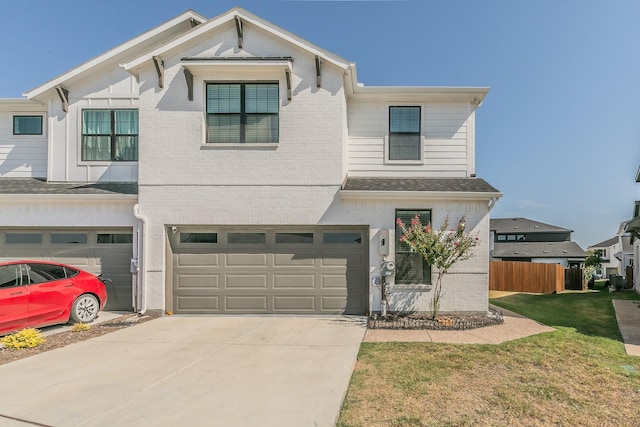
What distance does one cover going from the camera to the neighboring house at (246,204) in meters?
9.49

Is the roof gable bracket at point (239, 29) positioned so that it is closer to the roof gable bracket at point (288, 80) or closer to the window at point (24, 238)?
the roof gable bracket at point (288, 80)

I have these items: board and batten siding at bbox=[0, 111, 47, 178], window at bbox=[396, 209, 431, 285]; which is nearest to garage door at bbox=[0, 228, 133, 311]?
board and batten siding at bbox=[0, 111, 47, 178]

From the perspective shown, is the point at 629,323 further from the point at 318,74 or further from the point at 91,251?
the point at 91,251

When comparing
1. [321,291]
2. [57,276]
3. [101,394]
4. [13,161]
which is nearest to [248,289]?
[321,291]

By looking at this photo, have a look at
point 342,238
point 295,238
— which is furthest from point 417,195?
point 295,238

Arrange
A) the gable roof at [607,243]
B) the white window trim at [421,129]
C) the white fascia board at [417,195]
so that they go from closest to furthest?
the white fascia board at [417,195] < the white window trim at [421,129] < the gable roof at [607,243]

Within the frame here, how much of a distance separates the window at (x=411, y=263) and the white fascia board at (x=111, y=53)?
869cm

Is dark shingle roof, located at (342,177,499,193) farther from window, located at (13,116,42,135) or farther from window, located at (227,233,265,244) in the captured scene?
window, located at (13,116,42,135)

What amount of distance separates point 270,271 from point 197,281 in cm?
193

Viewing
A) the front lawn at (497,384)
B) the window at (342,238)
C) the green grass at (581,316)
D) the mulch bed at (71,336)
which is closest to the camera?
the front lawn at (497,384)

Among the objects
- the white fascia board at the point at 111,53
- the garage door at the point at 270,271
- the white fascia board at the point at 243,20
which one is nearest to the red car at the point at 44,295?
the garage door at the point at 270,271

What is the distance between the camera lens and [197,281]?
31.8 feet

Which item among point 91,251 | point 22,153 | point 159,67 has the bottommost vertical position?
point 91,251

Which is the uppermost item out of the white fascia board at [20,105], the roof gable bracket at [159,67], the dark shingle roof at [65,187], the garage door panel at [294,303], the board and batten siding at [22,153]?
the roof gable bracket at [159,67]
